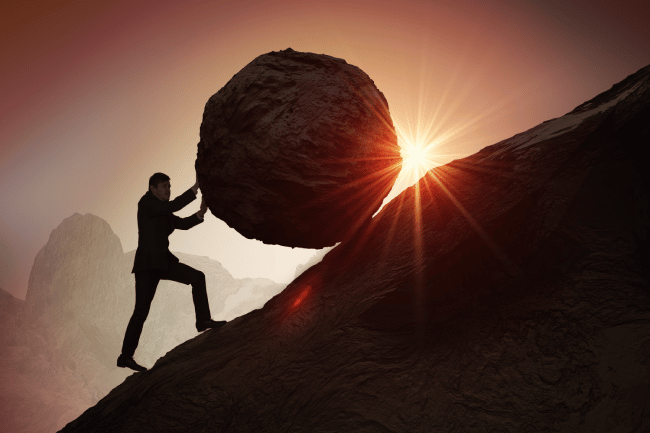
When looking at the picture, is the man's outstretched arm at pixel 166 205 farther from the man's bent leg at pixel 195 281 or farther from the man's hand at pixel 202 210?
the man's bent leg at pixel 195 281

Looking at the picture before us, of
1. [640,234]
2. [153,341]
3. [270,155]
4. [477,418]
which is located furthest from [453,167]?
[153,341]

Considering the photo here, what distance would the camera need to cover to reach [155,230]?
618 centimetres

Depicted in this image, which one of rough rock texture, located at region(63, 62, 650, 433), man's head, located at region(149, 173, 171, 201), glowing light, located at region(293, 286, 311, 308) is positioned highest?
man's head, located at region(149, 173, 171, 201)

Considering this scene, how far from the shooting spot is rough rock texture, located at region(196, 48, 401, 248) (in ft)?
17.2

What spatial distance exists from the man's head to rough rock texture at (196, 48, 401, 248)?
2.94ft

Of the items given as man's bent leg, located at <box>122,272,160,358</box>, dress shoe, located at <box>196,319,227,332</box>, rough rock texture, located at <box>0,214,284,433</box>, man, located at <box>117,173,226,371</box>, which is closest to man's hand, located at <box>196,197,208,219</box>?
man, located at <box>117,173,226,371</box>

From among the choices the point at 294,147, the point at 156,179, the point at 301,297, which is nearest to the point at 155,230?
the point at 156,179

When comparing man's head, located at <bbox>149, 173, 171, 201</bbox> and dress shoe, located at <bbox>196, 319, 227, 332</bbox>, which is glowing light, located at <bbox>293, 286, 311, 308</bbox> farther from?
man's head, located at <bbox>149, 173, 171, 201</bbox>

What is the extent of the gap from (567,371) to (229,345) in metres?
5.13

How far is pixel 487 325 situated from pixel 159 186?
6463 mm

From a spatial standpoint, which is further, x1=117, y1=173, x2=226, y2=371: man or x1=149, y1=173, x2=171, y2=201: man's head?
x1=149, y1=173, x2=171, y2=201: man's head

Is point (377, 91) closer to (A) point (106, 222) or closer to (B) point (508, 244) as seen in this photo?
(B) point (508, 244)

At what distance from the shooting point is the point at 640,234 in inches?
174

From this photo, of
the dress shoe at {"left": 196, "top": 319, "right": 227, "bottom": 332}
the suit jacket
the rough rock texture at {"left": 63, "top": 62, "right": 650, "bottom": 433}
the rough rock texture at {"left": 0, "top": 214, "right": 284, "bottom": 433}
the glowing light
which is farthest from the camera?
the rough rock texture at {"left": 0, "top": 214, "right": 284, "bottom": 433}
